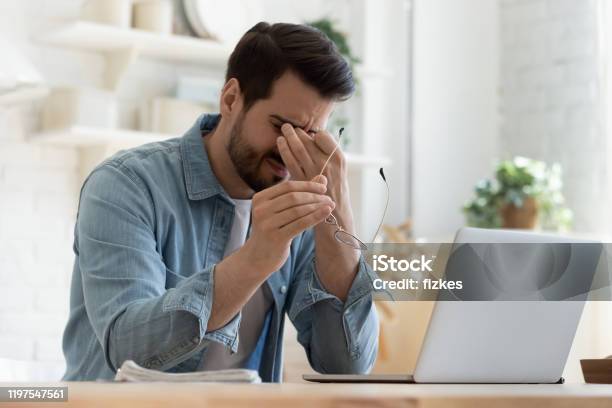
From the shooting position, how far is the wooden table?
78cm

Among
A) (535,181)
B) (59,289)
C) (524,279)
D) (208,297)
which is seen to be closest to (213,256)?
(208,297)

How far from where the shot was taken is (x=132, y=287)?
4.78ft

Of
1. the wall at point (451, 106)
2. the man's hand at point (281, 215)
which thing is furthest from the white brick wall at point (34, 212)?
the man's hand at point (281, 215)

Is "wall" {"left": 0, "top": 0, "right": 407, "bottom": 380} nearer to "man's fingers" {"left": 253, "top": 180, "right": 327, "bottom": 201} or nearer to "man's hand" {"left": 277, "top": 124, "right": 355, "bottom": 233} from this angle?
"man's hand" {"left": 277, "top": 124, "right": 355, "bottom": 233}

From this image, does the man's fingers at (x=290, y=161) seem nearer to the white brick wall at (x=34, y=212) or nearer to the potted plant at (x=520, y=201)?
the white brick wall at (x=34, y=212)

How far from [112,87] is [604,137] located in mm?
1698

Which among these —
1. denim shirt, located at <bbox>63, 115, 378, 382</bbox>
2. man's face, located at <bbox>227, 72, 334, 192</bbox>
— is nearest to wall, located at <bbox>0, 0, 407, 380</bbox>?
denim shirt, located at <bbox>63, 115, 378, 382</bbox>

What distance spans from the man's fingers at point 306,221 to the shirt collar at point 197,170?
0.40 m

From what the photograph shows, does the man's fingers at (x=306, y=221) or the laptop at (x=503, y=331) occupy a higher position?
the man's fingers at (x=306, y=221)

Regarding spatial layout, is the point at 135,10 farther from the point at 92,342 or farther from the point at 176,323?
the point at 176,323

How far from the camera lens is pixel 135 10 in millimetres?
2953

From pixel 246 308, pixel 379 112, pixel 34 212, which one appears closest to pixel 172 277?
pixel 246 308

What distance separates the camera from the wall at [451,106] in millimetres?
3645

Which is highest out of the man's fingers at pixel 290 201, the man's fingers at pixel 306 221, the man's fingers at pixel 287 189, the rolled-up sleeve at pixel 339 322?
the man's fingers at pixel 287 189
